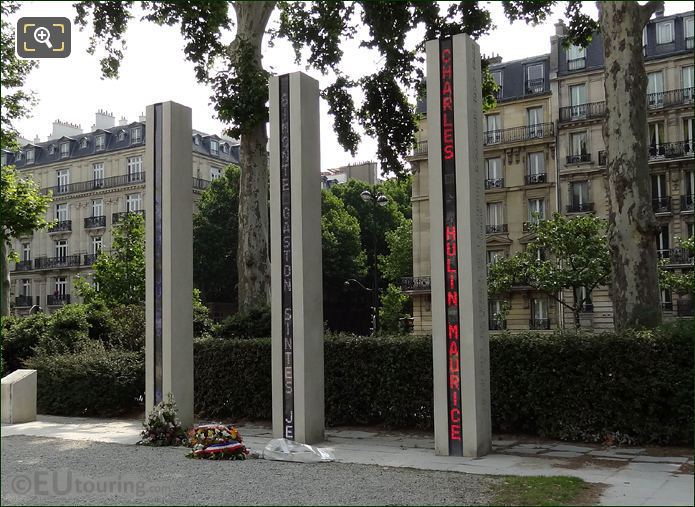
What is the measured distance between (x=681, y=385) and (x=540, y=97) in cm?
4529

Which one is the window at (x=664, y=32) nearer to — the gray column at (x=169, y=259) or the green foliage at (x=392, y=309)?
the green foliage at (x=392, y=309)

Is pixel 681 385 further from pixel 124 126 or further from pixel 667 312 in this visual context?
pixel 124 126

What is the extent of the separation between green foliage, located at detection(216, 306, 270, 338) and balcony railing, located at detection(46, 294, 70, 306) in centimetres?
5402

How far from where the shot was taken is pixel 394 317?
5919 centimetres

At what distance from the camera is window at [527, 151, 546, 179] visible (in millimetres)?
54375

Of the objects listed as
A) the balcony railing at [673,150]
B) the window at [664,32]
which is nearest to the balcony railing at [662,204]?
the balcony railing at [673,150]

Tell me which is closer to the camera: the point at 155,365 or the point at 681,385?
the point at 681,385

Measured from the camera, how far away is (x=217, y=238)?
189 feet

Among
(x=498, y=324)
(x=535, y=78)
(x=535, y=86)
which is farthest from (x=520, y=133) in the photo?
(x=498, y=324)

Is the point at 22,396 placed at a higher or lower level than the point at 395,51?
lower

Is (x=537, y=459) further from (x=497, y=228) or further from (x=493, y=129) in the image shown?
(x=493, y=129)

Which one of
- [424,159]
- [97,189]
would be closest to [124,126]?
[97,189]

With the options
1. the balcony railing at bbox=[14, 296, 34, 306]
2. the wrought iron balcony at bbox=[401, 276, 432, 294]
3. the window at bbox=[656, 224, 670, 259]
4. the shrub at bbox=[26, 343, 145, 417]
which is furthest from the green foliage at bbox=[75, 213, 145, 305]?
the window at bbox=[656, 224, 670, 259]

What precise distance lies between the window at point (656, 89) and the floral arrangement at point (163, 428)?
4508 cm
